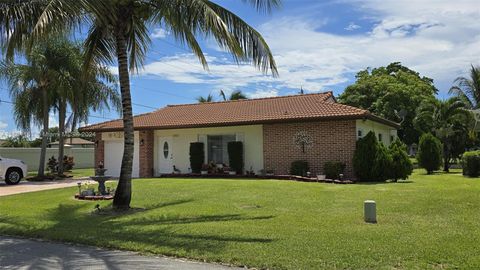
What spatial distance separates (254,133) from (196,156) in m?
3.21

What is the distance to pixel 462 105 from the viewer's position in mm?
28016

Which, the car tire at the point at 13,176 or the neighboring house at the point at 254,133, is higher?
the neighboring house at the point at 254,133

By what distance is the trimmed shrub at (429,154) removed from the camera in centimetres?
2492

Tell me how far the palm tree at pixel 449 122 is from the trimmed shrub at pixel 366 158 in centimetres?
951

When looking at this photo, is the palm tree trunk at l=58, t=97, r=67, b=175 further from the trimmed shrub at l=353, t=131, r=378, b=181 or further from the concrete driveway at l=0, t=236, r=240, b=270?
the concrete driveway at l=0, t=236, r=240, b=270

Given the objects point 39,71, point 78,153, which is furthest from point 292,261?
point 78,153

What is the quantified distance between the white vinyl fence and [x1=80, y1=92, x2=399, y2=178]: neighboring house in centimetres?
1324

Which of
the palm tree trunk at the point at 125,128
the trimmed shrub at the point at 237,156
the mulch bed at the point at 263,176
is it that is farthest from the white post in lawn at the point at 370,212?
the trimmed shrub at the point at 237,156

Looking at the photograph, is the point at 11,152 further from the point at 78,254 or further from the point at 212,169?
the point at 78,254

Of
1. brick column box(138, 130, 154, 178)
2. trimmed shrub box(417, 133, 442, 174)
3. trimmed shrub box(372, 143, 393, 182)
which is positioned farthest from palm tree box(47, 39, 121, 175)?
trimmed shrub box(417, 133, 442, 174)

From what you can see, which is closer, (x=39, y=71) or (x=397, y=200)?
(x=397, y=200)

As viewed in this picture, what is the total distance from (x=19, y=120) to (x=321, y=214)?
21415 millimetres

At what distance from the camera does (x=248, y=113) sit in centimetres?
2416

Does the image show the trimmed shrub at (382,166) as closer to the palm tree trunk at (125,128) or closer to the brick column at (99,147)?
the palm tree trunk at (125,128)
